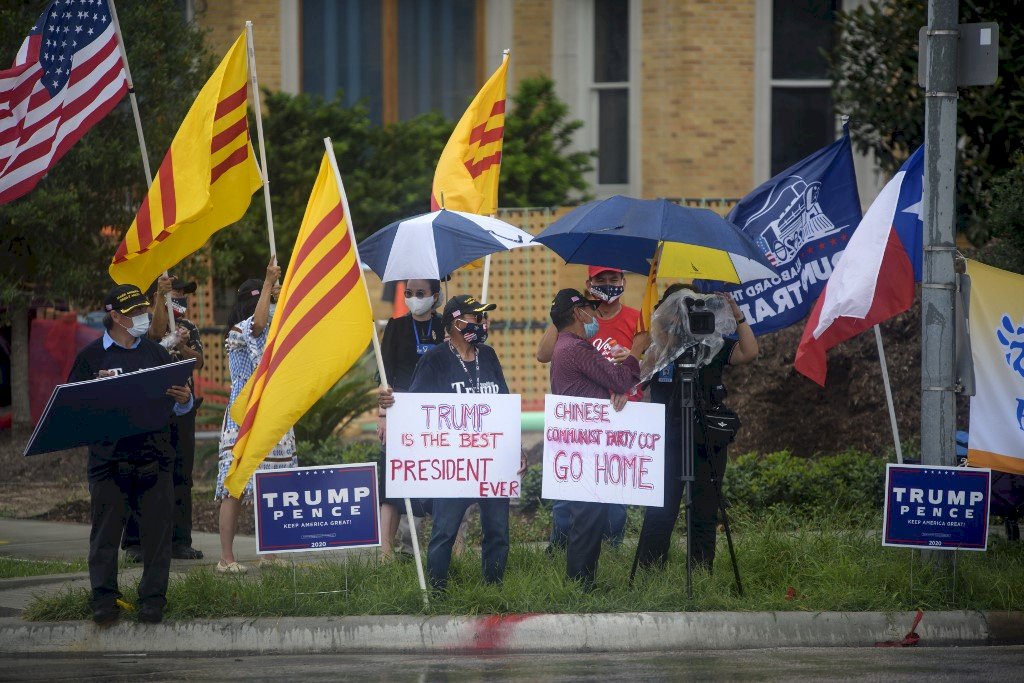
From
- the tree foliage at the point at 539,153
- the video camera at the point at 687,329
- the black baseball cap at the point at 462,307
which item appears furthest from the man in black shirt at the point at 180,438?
the tree foliage at the point at 539,153

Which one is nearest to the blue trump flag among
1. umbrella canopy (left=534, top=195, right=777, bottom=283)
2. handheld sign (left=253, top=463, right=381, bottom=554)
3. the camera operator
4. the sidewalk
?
umbrella canopy (left=534, top=195, right=777, bottom=283)

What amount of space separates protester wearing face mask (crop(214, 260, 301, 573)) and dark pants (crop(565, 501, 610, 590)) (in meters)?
2.08

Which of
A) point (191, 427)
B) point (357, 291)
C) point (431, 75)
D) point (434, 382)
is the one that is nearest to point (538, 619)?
point (434, 382)

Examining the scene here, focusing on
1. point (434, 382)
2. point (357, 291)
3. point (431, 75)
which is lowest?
point (434, 382)

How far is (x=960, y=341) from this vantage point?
8.91 metres

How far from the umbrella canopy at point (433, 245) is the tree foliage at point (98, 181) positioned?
22.1ft

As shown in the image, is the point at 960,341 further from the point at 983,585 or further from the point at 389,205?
the point at 389,205

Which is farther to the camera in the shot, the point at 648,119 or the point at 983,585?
the point at 648,119

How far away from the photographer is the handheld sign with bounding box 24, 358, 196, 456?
25.8 feet

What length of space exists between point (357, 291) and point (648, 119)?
1106 cm

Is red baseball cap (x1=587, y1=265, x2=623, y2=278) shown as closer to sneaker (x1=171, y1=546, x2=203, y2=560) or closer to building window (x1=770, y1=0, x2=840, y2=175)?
sneaker (x1=171, y1=546, x2=203, y2=560)

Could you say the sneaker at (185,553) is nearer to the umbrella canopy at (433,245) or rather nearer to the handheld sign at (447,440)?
the handheld sign at (447,440)

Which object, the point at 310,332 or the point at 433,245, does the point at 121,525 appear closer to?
the point at 310,332

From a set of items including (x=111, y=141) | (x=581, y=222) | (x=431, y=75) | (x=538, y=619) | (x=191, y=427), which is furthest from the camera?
(x=431, y=75)
